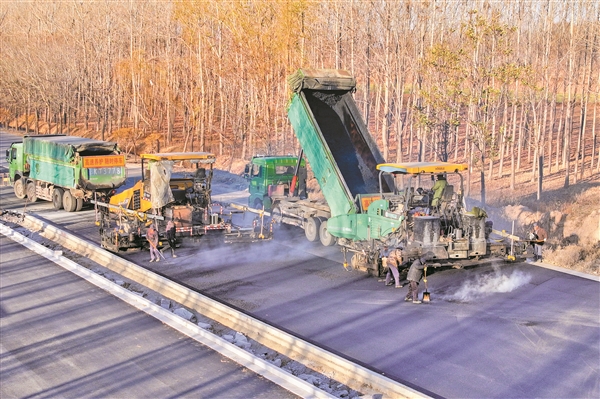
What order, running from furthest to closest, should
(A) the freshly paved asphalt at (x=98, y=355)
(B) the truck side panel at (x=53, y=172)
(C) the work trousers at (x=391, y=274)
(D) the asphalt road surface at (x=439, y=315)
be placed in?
1. (B) the truck side panel at (x=53, y=172)
2. (C) the work trousers at (x=391, y=274)
3. (D) the asphalt road surface at (x=439, y=315)
4. (A) the freshly paved asphalt at (x=98, y=355)

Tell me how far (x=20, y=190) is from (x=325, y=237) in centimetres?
1755

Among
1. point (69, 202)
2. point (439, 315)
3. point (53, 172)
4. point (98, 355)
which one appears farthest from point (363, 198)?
point (53, 172)

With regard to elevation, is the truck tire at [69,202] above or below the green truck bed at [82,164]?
below

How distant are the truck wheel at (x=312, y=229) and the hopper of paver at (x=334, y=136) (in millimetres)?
1354

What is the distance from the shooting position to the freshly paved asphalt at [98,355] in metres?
10.8

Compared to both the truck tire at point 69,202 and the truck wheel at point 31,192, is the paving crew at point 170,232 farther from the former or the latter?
the truck wheel at point 31,192

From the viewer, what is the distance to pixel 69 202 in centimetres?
2858

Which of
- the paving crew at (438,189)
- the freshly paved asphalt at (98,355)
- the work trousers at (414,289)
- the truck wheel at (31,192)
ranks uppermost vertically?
the paving crew at (438,189)

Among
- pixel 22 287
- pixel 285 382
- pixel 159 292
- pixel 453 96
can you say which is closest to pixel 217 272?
pixel 159 292

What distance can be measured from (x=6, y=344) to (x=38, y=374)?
196 centimetres

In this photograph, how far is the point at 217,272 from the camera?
18.7 meters

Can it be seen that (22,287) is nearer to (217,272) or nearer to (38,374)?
(217,272)

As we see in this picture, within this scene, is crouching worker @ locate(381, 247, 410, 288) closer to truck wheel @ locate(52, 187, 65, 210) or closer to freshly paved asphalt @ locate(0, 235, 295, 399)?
freshly paved asphalt @ locate(0, 235, 295, 399)

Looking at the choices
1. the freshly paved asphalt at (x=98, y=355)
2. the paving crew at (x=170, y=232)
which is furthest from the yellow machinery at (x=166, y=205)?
the freshly paved asphalt at (x=98, y=355)
